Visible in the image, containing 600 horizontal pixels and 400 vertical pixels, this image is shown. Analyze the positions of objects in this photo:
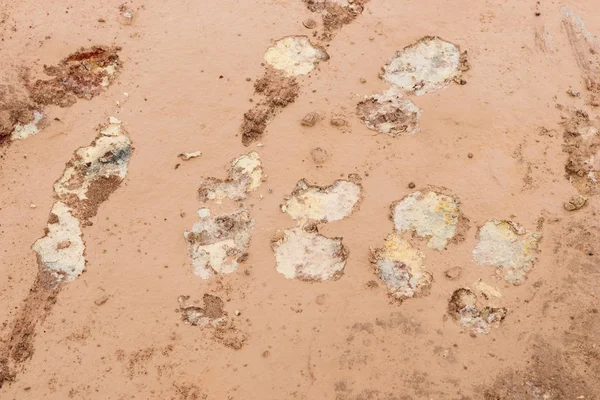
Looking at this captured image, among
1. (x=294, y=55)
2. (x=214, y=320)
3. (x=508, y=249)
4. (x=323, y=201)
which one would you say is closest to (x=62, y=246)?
(x=214, y=320)

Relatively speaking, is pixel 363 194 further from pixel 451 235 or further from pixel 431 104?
pixel 431 104

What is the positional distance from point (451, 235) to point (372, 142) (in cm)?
101

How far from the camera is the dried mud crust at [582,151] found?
4.36 metres

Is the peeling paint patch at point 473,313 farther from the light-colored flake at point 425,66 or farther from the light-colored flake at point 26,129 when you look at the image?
the light-colored flake at point 26,129

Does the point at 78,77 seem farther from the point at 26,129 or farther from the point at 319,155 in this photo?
the point at 319,155

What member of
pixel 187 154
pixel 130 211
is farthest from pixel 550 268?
pixel 130 211

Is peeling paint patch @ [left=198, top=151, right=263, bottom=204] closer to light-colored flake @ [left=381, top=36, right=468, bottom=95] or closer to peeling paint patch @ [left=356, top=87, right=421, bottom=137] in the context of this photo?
peeling paint patch @ [left=356, top=87, right=421, bottom=137]

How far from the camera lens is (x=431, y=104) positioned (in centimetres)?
471

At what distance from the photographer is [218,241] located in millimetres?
4242

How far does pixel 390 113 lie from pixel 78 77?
283cm

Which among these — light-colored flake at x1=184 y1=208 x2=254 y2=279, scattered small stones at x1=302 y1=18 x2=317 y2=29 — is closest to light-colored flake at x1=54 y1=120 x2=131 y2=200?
light-colored flake at x1=184 y1=208 x2=254 y2=279

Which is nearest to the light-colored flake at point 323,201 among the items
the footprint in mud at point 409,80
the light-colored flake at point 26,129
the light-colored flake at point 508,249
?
the footprint in mud at point 409,80

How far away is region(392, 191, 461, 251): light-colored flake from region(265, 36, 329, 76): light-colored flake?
1551mm

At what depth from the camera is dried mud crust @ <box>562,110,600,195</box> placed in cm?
436
